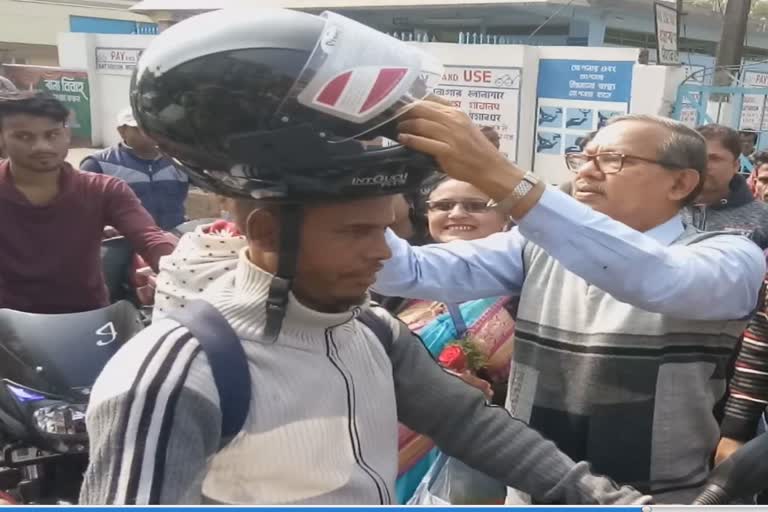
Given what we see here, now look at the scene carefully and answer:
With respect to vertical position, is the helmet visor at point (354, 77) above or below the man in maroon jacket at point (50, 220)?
above

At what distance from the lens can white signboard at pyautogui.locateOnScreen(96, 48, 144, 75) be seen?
15242 mm

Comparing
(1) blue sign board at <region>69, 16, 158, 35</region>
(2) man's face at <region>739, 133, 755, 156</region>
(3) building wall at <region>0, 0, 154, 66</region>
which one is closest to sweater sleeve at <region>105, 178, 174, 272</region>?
(2) man's face at <region>739, 133, 755, 156</region>

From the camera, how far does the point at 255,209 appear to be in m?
1.17

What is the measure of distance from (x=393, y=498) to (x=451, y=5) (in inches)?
645

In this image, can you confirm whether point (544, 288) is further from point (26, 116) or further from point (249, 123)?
point (26, 116)

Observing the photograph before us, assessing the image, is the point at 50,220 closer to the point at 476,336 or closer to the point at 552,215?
the point at 476,336

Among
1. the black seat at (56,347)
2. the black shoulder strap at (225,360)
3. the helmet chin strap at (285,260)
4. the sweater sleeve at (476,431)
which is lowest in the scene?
the black seat at (56,347)

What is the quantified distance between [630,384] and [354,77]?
36.9 inches

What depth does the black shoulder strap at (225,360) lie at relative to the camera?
41.4 inches

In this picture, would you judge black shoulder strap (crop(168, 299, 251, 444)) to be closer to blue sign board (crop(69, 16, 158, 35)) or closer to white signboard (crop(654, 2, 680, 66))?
white signboard (crop(654, 2, 680, 66))

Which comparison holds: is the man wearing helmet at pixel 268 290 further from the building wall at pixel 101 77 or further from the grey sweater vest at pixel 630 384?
the building wall at pixel 101 77

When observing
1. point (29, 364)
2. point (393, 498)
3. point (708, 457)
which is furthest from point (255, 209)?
point (29, 364)

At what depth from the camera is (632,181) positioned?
5.65ft

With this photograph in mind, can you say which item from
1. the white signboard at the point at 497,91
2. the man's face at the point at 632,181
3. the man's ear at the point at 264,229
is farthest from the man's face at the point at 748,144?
the man's ear at the point at 264,229
